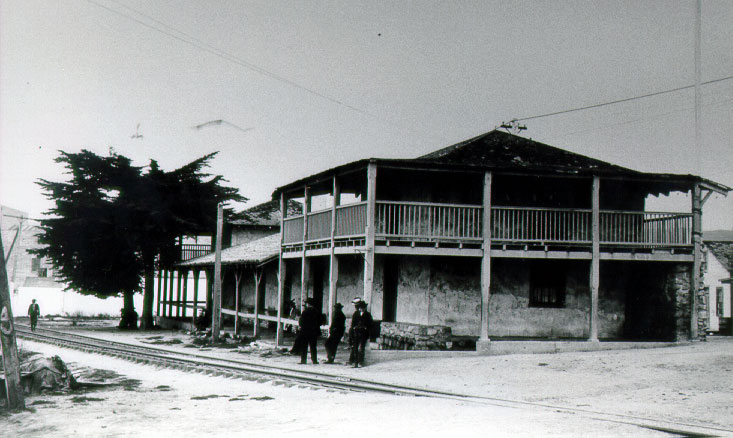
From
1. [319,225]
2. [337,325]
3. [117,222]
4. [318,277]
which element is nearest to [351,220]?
[319,225]

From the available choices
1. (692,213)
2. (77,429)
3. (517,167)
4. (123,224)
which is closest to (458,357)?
(517,167)

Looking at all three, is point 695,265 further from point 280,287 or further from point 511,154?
point 280,287

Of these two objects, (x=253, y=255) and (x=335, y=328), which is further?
(x=253, y=255)

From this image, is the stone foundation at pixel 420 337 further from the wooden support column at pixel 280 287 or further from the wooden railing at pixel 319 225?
the wooden support column at pixel 280 287

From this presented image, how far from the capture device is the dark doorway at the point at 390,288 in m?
24.6

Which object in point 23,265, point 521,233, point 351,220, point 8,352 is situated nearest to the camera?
point 8,352

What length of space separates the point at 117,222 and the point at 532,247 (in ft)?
72.2

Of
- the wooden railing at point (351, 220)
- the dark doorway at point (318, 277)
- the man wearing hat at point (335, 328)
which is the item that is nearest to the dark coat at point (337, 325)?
the man wearing hat at point (335, 328)

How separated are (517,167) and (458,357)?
208 inches

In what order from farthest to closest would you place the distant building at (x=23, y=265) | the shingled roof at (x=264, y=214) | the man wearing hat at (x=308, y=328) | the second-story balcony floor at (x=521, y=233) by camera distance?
1. the distant building at (x=23, y=265)
2. the shingled roof at (x=264, y=214)
3. the second-story balcony floor at (x=521, y=233)
4. the man wearing hat at (x=308, y=328)

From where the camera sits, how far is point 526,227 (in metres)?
22.9

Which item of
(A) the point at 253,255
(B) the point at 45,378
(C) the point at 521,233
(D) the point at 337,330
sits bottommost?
(B) the point at 45,378

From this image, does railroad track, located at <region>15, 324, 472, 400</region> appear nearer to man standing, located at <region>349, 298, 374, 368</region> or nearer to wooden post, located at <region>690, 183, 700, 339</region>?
man standing, located at <region>349, 298, 374, 368</region>

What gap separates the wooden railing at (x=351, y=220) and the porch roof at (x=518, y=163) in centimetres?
106
